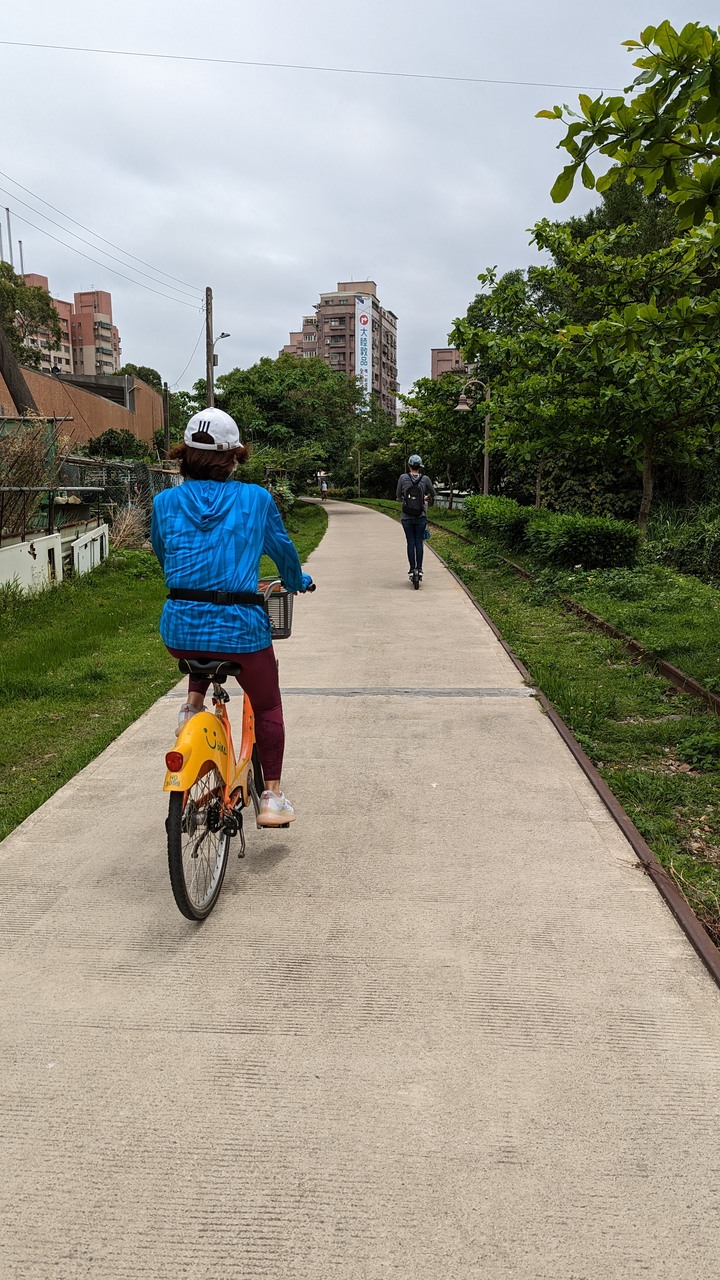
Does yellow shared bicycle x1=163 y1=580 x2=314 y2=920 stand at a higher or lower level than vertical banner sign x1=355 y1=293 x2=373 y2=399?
lower

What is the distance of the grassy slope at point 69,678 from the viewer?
5211 millimetres

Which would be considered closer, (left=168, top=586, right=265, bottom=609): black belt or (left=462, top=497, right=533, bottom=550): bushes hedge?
(left=168, top=586, right=265, bottom=609): black belt

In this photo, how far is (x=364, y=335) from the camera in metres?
124

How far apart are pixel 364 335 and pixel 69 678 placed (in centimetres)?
12422

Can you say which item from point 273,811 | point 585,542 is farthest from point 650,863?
point 585,542

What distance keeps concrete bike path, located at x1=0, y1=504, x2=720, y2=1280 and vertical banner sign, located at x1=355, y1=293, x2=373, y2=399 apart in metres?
124

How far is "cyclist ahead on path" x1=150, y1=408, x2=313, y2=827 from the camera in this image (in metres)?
3.36

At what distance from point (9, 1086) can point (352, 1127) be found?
0.95 meters

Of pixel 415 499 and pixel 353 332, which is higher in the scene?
pixel 353 332

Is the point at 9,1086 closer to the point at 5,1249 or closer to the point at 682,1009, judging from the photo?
the point at 5,1249

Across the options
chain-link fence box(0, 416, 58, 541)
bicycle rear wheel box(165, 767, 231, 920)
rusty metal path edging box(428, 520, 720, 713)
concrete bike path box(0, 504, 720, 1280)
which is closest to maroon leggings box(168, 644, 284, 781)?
bicycle rear wheel box(165, 767, 231, 920)

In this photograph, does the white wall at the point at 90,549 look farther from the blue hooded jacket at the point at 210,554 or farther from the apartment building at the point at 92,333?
the apartment building at the point at 92,333

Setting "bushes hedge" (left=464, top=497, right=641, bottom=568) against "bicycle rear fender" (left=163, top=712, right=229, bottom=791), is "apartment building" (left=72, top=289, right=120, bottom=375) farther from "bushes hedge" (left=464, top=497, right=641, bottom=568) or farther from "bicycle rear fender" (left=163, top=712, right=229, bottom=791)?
"bicycle rear fender" (left=163, top=712, right=229, bottom=791)

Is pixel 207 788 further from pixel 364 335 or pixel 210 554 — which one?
pixel 364 335
